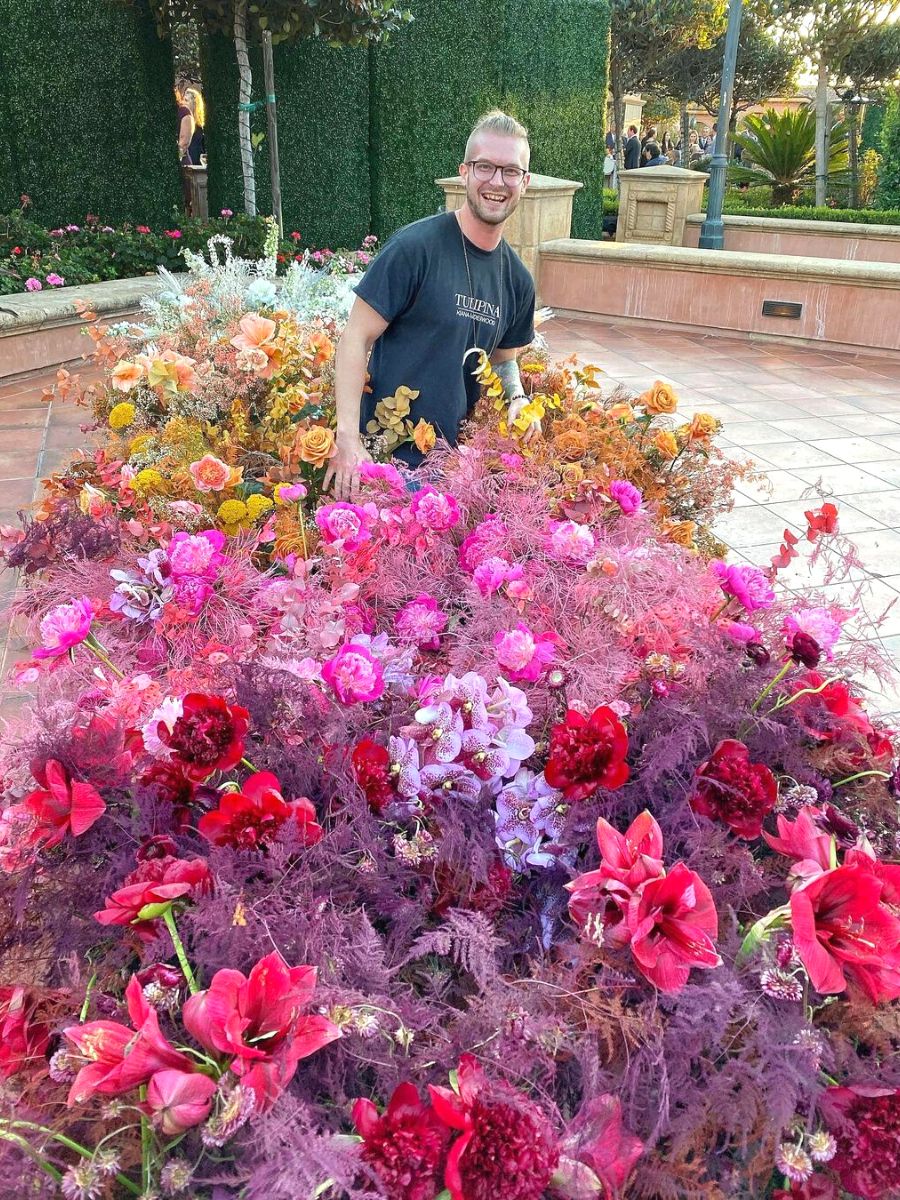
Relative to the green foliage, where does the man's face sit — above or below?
below

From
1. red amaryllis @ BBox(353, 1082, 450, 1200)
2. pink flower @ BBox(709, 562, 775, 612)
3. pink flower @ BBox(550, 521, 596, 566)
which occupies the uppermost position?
pink flower @ BBox(550, 521, 596, 566)

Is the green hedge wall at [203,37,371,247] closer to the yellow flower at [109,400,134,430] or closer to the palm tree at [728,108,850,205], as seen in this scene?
the yellow flower at [109,400,134,430]

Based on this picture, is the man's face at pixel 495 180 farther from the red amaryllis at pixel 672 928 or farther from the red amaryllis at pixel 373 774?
the red amaryllis at pixel 672 928

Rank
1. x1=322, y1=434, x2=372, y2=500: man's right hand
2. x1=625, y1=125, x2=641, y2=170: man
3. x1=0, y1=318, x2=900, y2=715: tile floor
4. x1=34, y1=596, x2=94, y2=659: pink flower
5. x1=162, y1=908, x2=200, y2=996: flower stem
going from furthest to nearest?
1. x1=625, y1=125, x2=641, y2=170: man
2. x1=0, y1=318, x2=900, y2=715: tile floor
3. x1=322, y1=434, x2=372, y2=500: man's right hand
4. x1=34, y1=596, x2=94, y2=659: pink flower
5. x1=162, y1=908, x2=200, y2=996: flower stem

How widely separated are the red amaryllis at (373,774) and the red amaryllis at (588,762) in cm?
19

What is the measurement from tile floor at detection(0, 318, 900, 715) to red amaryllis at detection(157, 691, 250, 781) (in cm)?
106

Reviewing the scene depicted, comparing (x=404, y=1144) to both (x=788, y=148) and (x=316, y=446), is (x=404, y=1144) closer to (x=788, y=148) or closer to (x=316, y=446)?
(x=316, y=446)

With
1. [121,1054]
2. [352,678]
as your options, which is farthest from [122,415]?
[121,1054]

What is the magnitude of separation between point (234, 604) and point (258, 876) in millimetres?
691

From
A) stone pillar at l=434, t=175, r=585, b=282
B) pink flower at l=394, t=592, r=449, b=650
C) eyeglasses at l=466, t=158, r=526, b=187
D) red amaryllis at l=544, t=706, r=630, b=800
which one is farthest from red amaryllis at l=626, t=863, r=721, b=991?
stone pillar at l=434, t=175, r=585, b=282

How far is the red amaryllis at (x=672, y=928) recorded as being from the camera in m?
0.82

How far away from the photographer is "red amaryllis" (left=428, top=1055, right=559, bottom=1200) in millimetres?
669

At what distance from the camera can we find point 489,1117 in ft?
2.31

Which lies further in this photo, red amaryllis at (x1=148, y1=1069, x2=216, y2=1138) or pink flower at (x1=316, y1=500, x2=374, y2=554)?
pink flower at (x1=316, y1=500, x2=374, y2=554)
